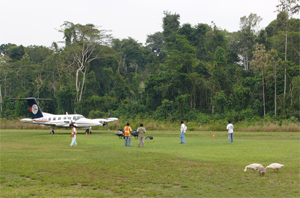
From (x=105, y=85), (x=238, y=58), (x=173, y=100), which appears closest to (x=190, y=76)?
(x=173, y=100)

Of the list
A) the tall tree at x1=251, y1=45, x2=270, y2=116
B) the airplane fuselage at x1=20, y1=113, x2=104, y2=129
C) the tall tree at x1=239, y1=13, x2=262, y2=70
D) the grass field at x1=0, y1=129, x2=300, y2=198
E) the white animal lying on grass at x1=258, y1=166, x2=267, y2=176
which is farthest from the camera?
the tall tree at x1=239, y1=13, x2=262, y2=70

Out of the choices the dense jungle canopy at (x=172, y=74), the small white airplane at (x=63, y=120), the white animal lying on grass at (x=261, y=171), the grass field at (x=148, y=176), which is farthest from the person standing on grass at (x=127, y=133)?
the dense jungle canopy at (x=172, y=74)

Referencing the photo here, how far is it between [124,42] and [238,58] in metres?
29.8

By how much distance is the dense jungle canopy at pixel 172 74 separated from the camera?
5712 cm

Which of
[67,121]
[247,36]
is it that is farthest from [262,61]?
[67,121]

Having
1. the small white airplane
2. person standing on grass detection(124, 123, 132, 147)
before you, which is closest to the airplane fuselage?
the small white airplane

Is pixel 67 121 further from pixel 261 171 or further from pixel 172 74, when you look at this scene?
pixel 261 171

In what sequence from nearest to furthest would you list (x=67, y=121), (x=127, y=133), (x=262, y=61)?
(x=127, y=133) → (x=67, y=121) → (x=262, y=61)

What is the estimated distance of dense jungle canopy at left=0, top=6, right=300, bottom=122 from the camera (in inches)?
2249

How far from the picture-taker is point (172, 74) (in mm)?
64625

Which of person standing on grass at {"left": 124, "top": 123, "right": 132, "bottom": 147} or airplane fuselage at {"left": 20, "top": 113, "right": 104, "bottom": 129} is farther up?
airplane fuselage at {"left": 20, "top": 113, "right": 104, "bottom": 129}

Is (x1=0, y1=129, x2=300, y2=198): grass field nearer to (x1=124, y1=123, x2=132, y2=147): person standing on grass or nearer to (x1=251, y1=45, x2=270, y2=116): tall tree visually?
(x1=124, y1=123, x2=132, y2=147): person standing on grass

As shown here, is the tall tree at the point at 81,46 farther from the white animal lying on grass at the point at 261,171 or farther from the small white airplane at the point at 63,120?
the white animal lying on grass at the point at 261,171

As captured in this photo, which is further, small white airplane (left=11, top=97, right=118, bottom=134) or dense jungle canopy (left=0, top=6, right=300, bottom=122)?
dense jungle canopy (left=0, top=6, right=300, bottom=122)
